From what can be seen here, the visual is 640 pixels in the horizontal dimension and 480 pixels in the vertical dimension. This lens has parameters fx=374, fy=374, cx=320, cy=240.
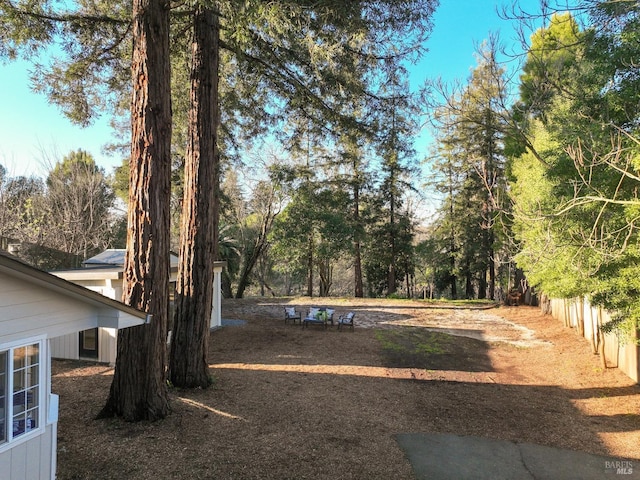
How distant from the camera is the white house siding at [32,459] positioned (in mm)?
3322

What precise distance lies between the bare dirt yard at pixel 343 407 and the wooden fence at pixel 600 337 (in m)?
0.36

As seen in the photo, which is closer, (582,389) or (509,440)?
(509,440)

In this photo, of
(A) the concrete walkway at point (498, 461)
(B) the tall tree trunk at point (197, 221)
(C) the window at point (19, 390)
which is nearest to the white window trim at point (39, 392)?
(C) the window at point (19, 390)

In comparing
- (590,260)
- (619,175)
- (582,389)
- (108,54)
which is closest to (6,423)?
(108,54)

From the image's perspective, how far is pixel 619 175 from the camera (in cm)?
599

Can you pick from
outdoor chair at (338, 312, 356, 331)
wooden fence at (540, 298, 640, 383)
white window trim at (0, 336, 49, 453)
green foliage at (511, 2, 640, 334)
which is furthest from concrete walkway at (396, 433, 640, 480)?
outdoor chair at (338, 312, 356, 331)

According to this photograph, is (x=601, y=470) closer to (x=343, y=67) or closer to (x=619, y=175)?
(x=619, y=175)

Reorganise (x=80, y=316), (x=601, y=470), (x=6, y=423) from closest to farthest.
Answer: (x=6, y=423) → (x=80, y=316) → (x=601, y=470)

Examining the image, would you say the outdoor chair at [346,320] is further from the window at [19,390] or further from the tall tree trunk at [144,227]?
the window at [19,390]

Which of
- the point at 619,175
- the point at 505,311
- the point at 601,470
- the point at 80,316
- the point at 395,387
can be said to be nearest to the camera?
the point at 80,316

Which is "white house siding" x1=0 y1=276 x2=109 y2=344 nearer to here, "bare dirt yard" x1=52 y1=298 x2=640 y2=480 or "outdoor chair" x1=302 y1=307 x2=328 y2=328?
"bare dirt yard" x1=52 y1=298 x2=640 y2=480

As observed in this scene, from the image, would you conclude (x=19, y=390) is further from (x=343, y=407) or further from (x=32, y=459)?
(x=343, y=407)

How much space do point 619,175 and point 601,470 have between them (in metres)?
4.34

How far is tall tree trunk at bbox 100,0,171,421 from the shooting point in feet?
18.4
